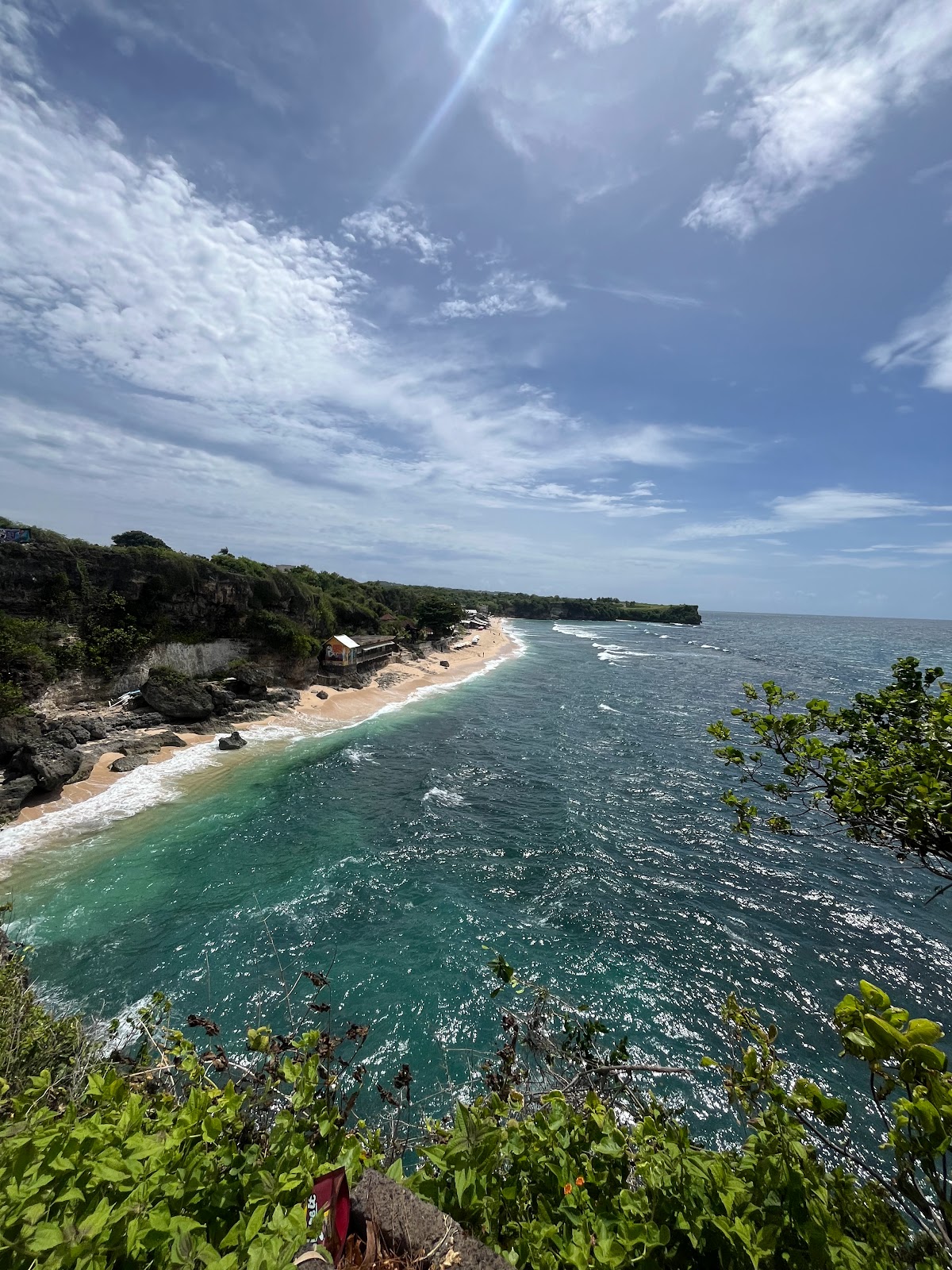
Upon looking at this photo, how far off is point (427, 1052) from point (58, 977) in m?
9.41

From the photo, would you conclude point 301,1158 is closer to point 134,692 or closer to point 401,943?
point 401,943

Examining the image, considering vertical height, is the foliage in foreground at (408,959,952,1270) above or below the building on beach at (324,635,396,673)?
above

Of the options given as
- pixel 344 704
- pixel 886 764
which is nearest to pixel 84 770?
pixel 344 704

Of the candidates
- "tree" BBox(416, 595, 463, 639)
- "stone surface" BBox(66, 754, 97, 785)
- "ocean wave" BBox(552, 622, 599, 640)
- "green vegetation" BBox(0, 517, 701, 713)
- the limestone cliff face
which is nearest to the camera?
"stone surface" BBox(66, 754, 97, 785)

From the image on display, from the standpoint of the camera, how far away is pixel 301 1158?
284 centimetres

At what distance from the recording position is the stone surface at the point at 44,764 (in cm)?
2094

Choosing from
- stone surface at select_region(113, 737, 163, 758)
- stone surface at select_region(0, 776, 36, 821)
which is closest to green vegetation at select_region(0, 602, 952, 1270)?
stone surface at select_region(0, 776, 36, 821)

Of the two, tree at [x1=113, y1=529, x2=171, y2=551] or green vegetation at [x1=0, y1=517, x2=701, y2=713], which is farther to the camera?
tree at [x1=113, y1=529, x2=171, y2=551]

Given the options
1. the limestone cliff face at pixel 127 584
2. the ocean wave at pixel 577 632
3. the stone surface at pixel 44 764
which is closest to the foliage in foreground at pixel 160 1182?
the stone surface at pixel 44 764

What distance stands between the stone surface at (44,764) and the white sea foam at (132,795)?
145 centimetres

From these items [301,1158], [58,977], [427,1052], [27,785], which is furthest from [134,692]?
[301,1158]

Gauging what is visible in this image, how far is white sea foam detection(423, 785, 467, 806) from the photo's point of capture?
23.1 metres

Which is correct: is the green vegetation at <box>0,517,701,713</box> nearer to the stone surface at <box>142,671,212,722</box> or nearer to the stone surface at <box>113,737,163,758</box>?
the stone surface at <box>142,671,212,722</box>

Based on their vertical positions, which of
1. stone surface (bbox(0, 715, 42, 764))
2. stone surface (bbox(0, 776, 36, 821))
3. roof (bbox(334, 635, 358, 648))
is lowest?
stone surface (bbox(0, 776, 36, 821))
